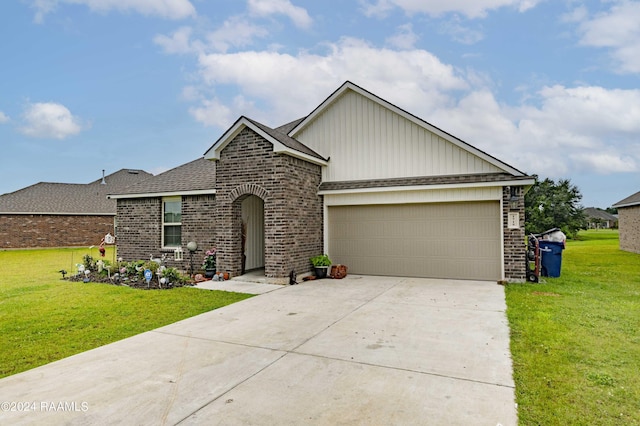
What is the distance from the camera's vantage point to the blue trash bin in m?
11.1

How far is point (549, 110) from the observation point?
19000 millimetres

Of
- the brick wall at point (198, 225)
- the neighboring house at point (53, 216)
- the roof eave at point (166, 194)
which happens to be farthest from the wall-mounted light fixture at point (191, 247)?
the neighboring house at point (53, 216)

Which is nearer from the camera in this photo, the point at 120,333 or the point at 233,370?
the point at 233,370

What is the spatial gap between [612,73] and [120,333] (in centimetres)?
1901

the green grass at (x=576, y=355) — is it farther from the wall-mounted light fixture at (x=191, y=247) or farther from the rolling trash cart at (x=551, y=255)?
the wall-mounted light fixture at (x=191, y=247)

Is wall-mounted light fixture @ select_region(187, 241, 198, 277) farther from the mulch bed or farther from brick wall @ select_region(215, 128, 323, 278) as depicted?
the mulch bed

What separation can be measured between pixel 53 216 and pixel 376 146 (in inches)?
1083

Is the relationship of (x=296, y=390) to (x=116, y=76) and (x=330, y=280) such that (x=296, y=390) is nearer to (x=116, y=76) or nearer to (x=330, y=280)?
(x=330, y=280)

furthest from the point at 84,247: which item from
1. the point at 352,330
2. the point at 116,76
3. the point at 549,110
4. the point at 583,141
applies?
the point at 583,141

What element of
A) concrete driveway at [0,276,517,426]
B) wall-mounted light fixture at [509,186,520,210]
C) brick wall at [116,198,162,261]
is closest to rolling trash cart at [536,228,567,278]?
wall-mounted light fixture at [509,186,520,210]

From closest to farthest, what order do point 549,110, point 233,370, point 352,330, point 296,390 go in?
point 296,390, point 233,370, point 352,330, point 549,110

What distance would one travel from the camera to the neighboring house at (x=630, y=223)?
2006 cm

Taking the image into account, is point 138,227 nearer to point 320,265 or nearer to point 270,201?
point 270,201

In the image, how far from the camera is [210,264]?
37.2ft
